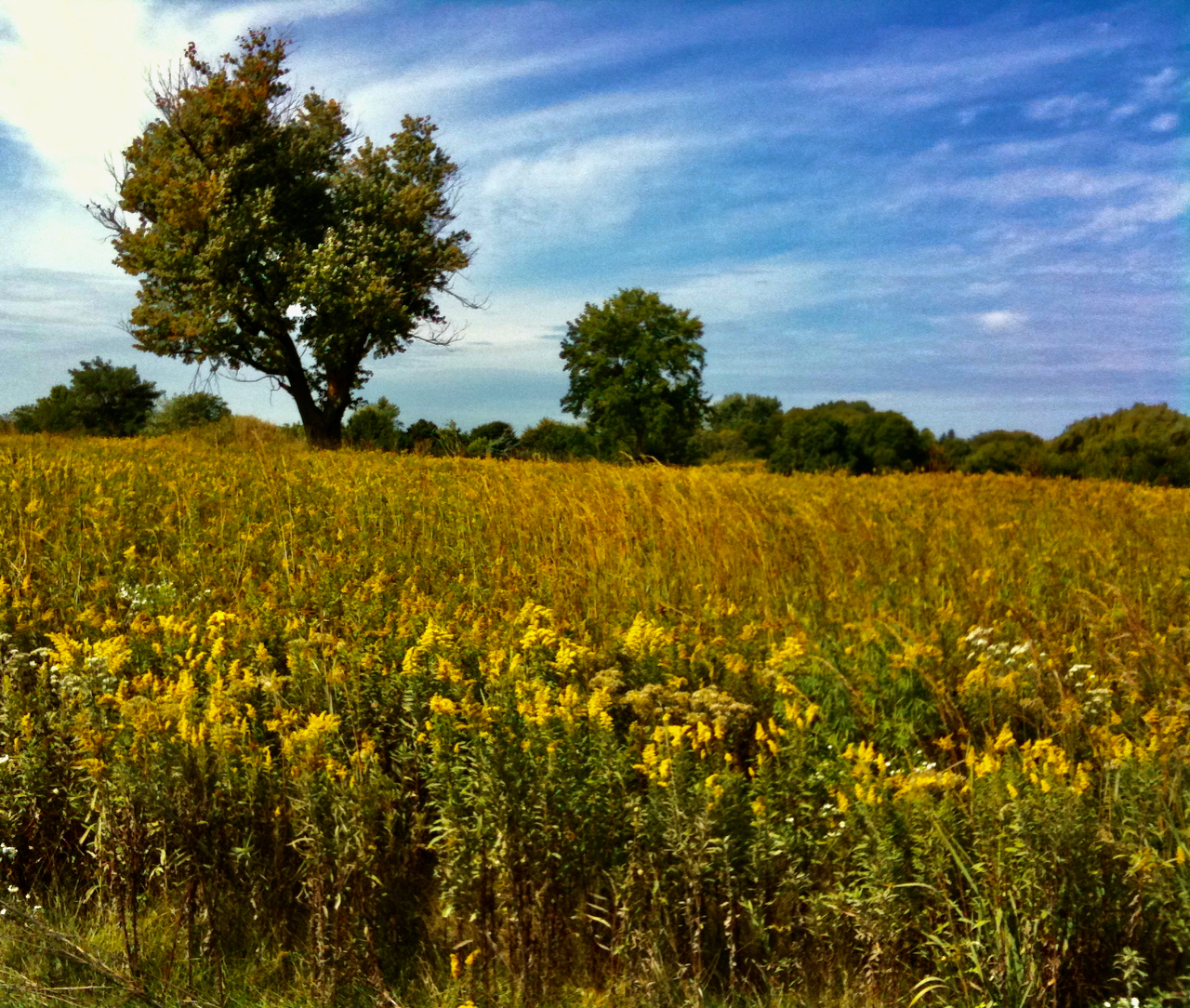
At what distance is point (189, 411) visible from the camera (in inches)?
1233

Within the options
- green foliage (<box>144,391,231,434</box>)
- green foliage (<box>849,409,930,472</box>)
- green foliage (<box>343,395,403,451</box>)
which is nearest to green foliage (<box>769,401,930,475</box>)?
green foliage (<box>849,409,930,472</box>)

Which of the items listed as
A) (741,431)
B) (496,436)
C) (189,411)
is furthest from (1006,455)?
(189,411)

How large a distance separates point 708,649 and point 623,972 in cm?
152

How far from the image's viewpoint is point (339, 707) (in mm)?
3596

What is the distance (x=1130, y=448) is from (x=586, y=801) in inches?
575

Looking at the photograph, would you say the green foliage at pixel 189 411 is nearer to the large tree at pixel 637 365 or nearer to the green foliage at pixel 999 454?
the large tree at pixel 637 365

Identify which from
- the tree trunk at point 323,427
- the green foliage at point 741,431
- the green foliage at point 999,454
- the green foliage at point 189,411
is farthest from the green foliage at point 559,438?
the green foliage at point 189,411

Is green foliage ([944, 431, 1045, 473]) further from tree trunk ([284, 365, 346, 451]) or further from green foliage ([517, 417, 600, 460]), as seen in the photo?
tree trunk ([284, 365, 346, 451])

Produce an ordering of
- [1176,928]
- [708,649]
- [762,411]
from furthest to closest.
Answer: [762,411]
[708,649]
[1176,928]

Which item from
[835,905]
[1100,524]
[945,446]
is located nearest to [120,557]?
[835,905]

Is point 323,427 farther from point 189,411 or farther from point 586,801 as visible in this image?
point 586,801

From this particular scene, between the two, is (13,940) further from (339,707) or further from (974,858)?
(974,858)

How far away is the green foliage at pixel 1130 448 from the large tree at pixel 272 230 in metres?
14.3

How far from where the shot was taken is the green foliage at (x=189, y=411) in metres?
30.7
